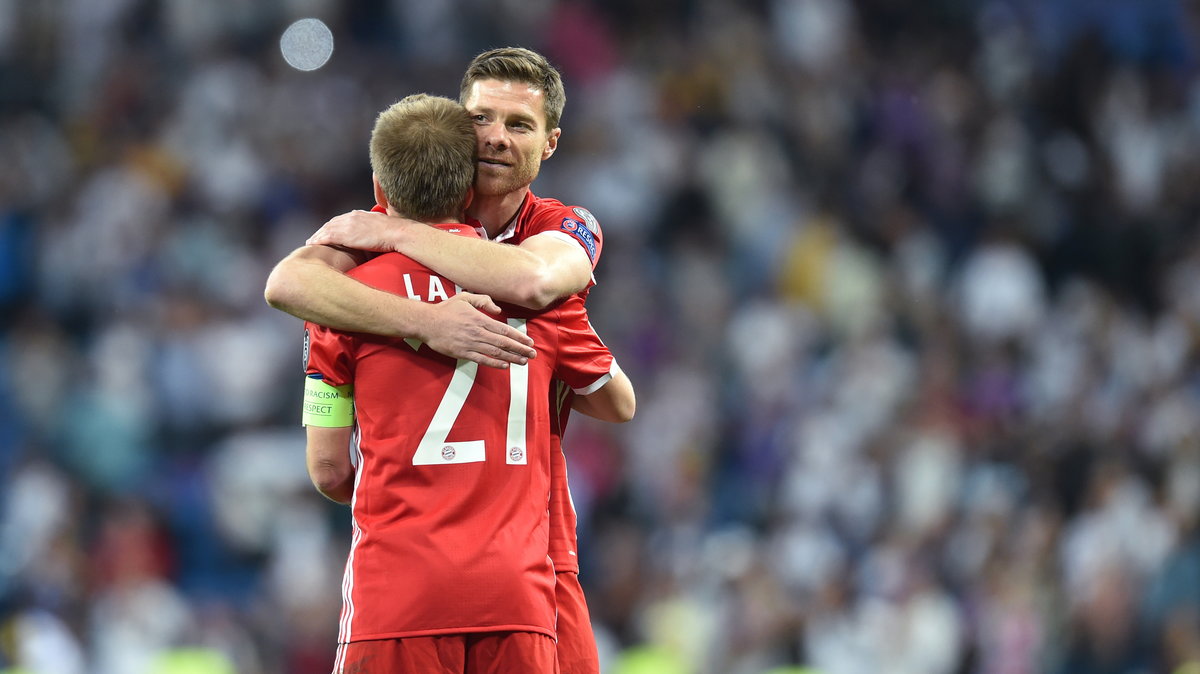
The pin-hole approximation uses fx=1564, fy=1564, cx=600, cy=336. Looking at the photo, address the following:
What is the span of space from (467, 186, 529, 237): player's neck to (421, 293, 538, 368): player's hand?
45 cm

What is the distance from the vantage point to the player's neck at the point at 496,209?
149 inches

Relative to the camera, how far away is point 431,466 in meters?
3.31

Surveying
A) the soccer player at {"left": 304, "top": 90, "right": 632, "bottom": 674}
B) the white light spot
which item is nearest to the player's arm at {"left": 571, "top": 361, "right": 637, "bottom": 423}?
the soccer player at {"left": 304, "top": 90, "right": 632, "bottom": 674}

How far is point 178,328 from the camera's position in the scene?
1055 centimetres

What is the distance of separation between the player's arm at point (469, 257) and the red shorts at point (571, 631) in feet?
2.34

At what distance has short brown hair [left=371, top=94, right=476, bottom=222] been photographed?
340 cm

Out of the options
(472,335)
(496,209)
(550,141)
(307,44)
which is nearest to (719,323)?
(307,44)

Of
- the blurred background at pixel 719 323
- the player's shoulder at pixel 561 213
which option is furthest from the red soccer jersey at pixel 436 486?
the blurred background at pixel 719 323

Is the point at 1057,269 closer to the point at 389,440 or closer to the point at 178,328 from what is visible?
the point at 178,328

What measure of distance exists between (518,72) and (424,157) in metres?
0.46

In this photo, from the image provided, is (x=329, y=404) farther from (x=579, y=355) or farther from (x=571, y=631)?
(x=571, y=631)

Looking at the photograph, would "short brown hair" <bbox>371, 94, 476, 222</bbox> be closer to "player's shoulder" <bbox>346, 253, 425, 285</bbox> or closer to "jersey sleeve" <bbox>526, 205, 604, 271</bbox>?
"player's shoulder" <bbox>346, 253, 425, 285</bbox>

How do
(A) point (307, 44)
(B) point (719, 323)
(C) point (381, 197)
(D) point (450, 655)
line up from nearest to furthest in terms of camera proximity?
(D) point (450, 655) < (C) point (381, 197) < (B) point (719, 323) < (A) point (307, 44)

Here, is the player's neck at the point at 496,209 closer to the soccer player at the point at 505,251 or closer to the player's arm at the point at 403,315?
the soccer player at the point at 505,251
